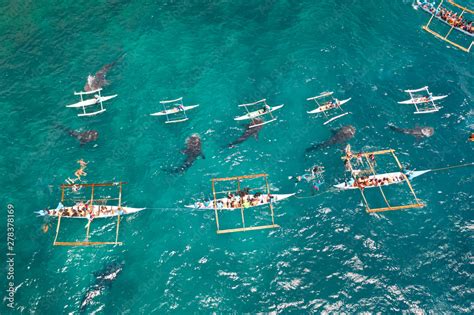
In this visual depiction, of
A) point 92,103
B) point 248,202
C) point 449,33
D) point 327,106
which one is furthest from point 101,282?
point 449,33

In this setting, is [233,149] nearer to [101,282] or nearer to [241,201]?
[241,201]

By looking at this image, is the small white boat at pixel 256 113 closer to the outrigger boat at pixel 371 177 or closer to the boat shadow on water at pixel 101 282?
the outrigger boat at pixel 371 177

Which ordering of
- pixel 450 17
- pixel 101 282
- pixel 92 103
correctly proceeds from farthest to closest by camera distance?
pixel 450 17
pixel 92 103
pixel 101 282

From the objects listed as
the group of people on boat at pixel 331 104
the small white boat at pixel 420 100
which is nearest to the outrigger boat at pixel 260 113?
the group of people on boat at pixel 331 104

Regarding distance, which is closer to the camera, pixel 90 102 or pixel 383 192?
pixel 383 192

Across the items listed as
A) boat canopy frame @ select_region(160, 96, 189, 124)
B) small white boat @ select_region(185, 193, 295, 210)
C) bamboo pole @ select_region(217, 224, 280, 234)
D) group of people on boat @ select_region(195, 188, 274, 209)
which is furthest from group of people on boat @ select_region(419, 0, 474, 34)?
bamboo pole @ select_region(217, 224, 280, 234)

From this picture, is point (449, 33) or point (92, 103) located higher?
point (449, 33)

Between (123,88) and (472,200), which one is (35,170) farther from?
(472,200)

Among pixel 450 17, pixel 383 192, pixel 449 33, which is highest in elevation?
pixel 450 17
